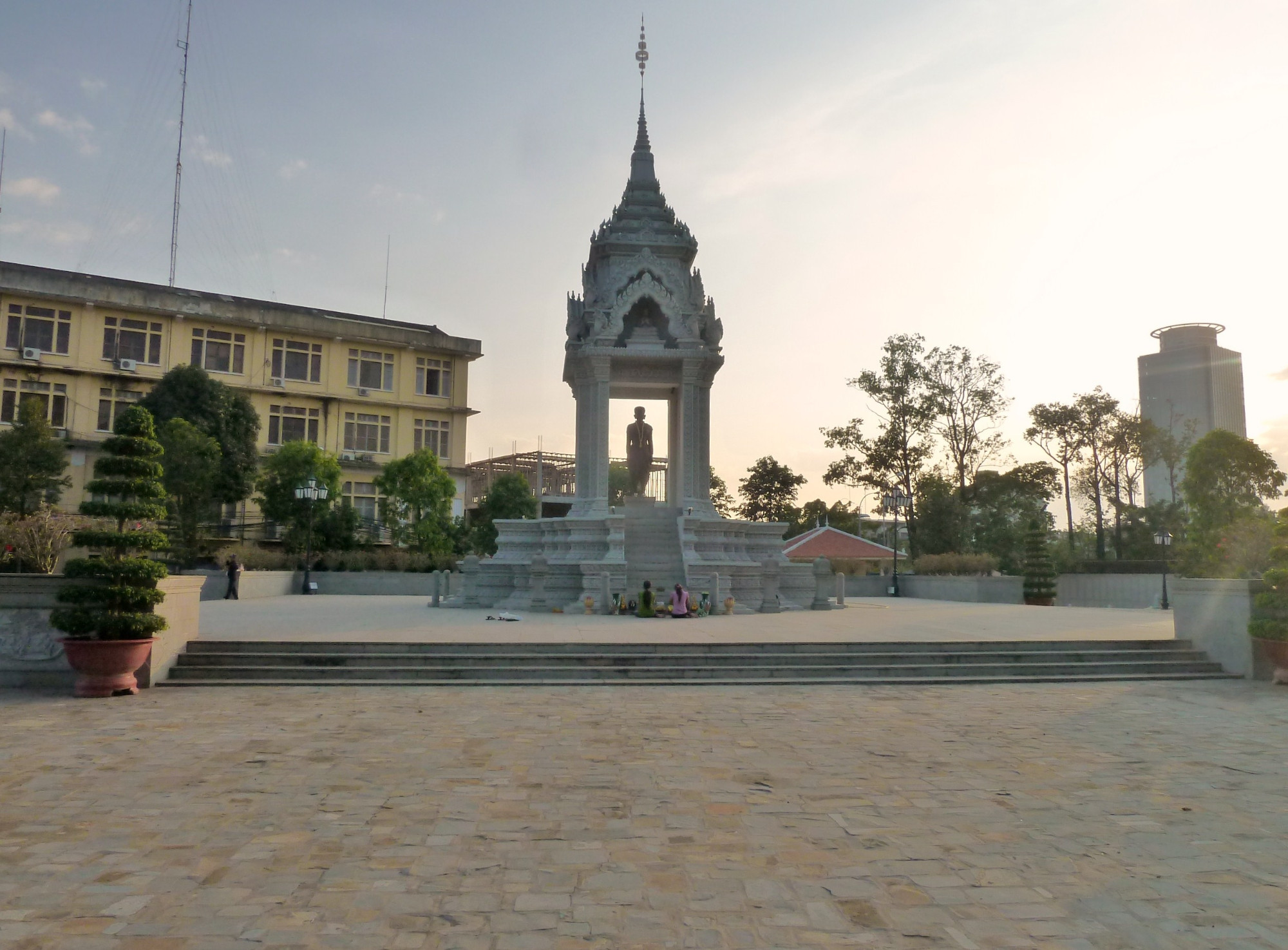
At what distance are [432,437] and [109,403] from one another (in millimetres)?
16092

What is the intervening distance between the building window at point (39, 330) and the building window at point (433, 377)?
1688 cm

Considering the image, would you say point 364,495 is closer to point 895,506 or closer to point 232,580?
point 232,580

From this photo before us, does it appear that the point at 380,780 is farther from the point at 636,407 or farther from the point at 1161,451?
the point at 1161,451

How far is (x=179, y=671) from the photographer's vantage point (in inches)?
458

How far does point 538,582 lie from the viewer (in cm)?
2094

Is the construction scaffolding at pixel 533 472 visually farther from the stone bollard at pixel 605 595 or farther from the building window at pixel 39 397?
the stone bollard at pixel 605 595

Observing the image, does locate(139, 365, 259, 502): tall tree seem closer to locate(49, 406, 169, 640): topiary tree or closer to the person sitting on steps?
the person sitting on steps

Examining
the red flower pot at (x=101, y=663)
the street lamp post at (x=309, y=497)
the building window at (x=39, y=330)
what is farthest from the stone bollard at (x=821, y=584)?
the building window at (x=39, y=330)

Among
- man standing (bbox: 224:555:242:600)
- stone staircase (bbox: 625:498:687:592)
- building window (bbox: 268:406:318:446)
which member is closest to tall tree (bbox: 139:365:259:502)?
building window (bbox: 268:406:318:446)

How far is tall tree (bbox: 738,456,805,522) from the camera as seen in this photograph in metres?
62.7

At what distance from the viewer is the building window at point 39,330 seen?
41844mm

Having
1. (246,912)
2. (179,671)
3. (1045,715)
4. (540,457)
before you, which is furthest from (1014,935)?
(540,457)

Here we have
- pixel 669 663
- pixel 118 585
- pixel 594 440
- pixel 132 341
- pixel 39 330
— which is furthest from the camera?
pixel 132 341

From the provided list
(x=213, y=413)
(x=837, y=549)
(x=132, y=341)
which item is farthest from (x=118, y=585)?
(x=132, y=341)
